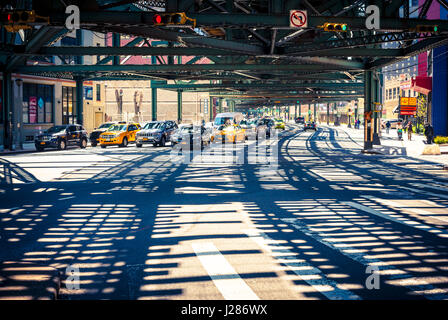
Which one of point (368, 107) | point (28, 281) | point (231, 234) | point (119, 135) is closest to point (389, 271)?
point (231, 234)

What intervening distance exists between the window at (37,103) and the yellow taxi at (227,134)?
17626 millimetres

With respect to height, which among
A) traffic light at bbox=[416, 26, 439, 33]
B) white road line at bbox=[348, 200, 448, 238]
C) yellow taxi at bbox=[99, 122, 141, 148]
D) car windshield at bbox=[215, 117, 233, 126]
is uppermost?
traffic light at bbox=[416, 26, 439, 33]

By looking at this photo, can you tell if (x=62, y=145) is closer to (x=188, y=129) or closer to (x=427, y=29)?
(x=188, y=129)

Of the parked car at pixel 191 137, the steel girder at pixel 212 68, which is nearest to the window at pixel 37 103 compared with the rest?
the steel girder at pixel 212 68

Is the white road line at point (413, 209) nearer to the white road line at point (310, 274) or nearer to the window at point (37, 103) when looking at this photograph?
the white road line at point (310, 274)

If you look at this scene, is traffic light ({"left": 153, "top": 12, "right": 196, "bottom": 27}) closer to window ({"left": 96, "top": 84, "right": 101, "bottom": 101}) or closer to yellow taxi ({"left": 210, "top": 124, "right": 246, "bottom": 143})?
yellow taxi ({"left": 210, "top": 124, "right": 246, "bottom": 143})

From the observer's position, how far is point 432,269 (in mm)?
7293

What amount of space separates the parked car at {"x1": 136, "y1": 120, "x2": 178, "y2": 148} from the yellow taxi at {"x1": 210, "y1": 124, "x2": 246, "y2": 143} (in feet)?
14.3

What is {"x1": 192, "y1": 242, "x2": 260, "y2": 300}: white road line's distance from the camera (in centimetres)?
610

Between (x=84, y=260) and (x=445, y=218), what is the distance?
310 inches

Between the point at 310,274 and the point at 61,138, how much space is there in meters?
32.4

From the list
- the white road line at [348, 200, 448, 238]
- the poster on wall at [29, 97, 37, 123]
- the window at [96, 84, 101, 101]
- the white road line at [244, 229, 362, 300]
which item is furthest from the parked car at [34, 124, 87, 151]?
the white road line at [244, 229, 362, 300]
